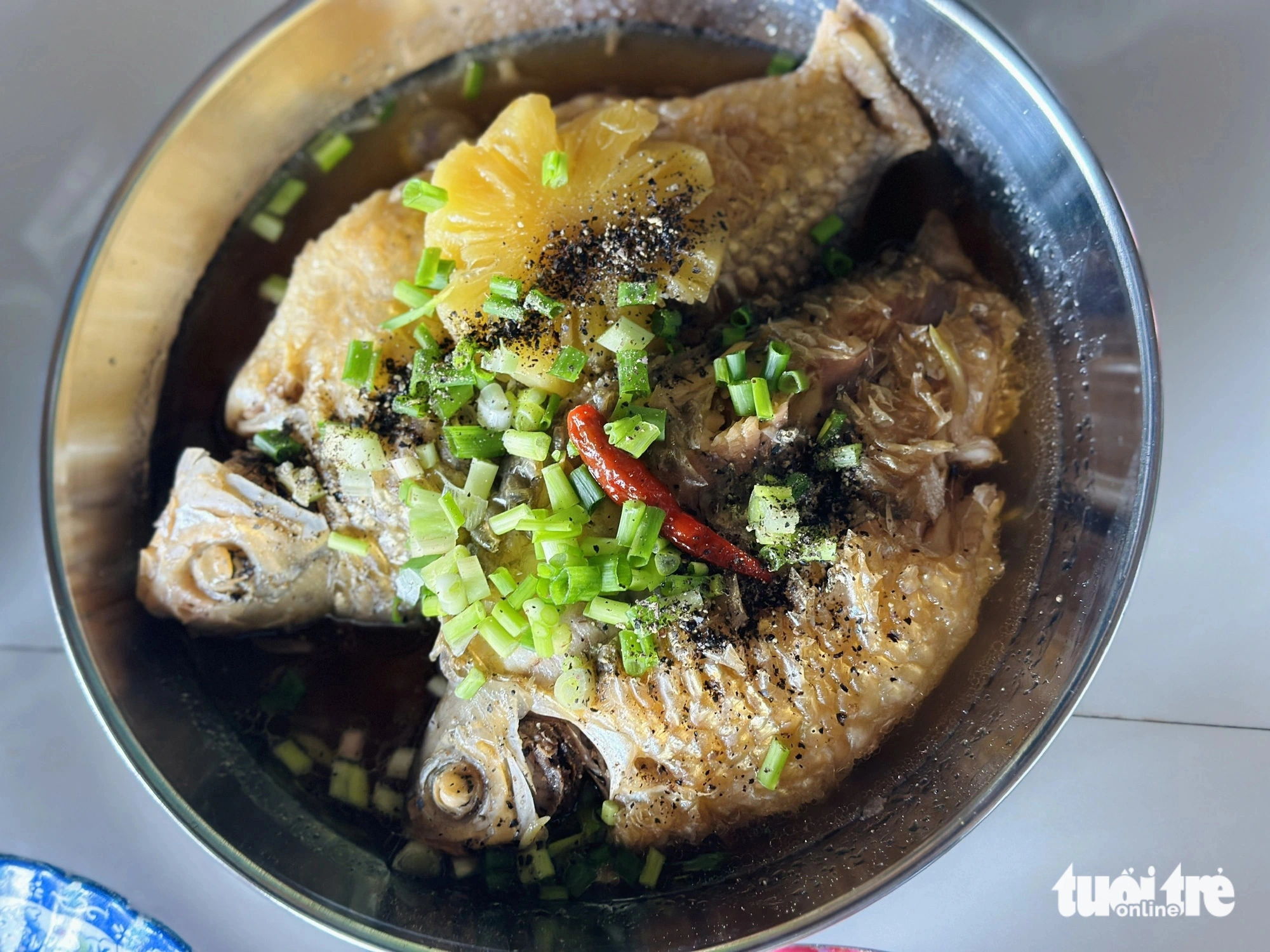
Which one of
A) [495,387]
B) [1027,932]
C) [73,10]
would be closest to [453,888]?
[495,387]

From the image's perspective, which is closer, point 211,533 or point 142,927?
point 211,533

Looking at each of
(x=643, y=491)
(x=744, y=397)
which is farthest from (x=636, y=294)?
(x=643, y=491)

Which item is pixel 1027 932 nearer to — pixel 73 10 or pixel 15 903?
pixel 15 903

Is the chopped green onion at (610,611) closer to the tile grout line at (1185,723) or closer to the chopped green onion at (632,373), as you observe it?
the chopped green onion at (632,373)

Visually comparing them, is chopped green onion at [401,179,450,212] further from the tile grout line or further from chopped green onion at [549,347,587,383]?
the tile grout line

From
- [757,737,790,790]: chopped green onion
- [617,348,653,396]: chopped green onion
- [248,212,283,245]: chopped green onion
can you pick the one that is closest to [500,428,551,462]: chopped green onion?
[617,348,653,396]: chopped green onion
